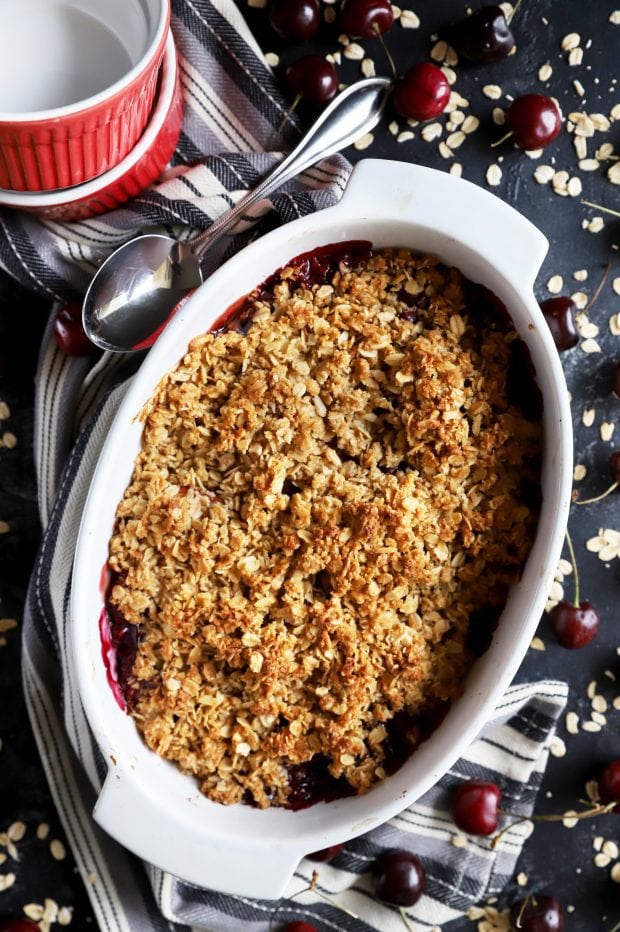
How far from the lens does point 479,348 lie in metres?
1.37

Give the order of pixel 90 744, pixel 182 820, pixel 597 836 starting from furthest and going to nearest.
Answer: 1. pixel 597 836
2. pixel 90 744
3. pixel 182 820

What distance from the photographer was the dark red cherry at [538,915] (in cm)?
161

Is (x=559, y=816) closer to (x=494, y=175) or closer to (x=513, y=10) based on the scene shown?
(x=494, y=175)

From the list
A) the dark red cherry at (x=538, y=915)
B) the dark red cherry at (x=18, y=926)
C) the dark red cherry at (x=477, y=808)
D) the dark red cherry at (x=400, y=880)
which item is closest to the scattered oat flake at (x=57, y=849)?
the dark red cherry at (x=18, y=926)

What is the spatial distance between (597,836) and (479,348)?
3.11 ft

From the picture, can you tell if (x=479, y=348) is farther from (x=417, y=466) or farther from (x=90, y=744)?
(x=90, y=744)

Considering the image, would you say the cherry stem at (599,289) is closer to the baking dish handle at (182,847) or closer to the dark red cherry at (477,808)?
the dark red cherry at (477,808)

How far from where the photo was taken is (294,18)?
1553 mm

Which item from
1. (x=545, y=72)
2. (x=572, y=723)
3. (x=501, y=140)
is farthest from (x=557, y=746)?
(x=545, y=72)

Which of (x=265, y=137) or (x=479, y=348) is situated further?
(x=265, y=137)

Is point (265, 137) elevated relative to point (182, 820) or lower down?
elevated

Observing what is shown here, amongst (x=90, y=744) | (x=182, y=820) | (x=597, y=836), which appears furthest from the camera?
(x=597, y=836)

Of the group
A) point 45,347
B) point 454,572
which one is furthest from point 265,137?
point 454,572

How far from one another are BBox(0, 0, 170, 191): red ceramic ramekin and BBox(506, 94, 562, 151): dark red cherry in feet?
2.04
